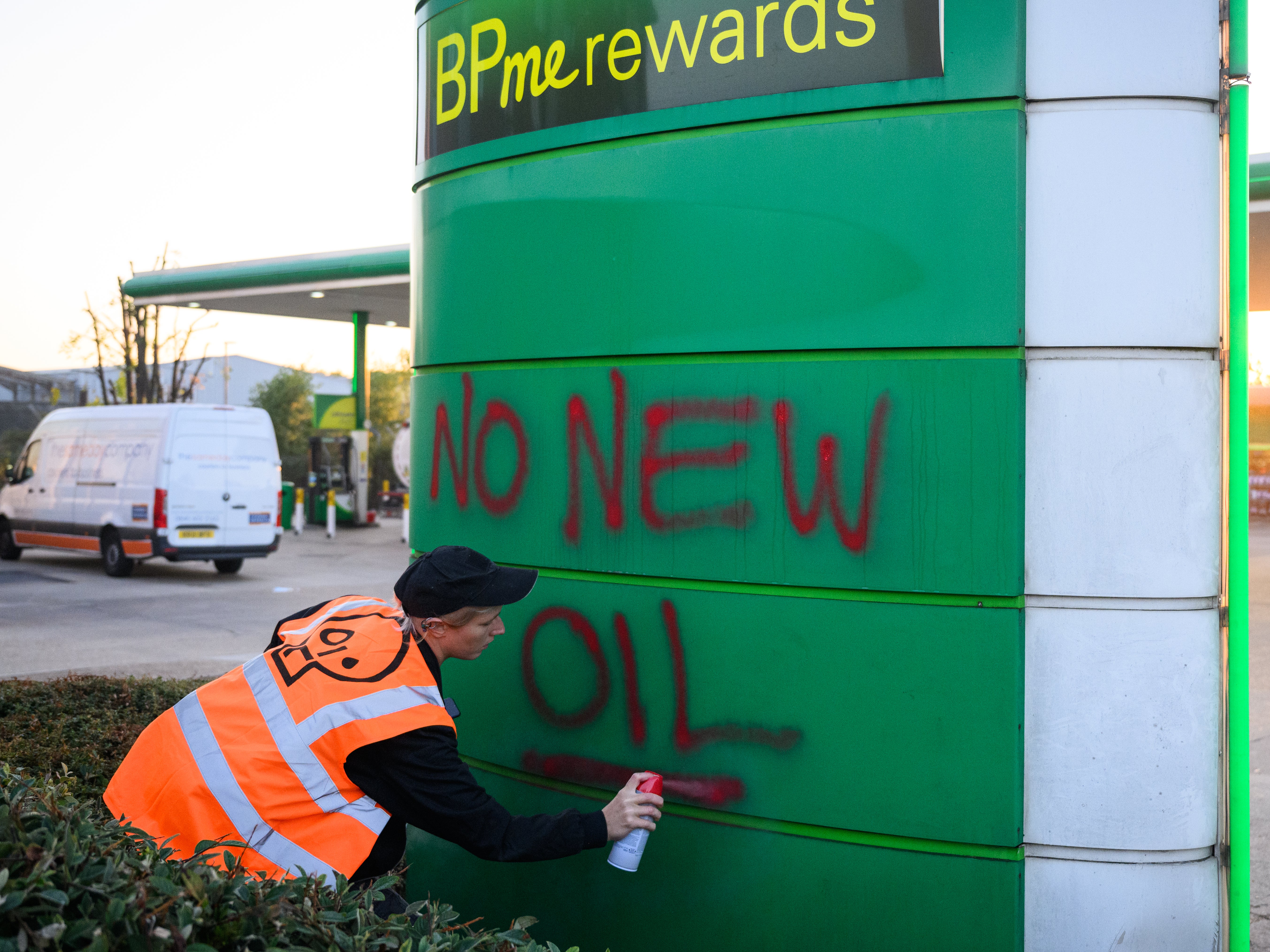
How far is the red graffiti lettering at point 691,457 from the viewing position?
2.65 metres

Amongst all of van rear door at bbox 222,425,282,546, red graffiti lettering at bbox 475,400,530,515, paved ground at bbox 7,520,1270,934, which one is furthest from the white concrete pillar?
van rear door at bbox 222,425,282,546

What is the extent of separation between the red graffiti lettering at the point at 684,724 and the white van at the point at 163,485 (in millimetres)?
13466

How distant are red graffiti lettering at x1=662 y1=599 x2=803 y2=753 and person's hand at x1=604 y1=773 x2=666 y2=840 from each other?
20 cm

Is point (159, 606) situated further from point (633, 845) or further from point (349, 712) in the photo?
point (633, 845)

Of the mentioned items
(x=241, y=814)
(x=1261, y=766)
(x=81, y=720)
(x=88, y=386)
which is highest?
(x=88, y=386)

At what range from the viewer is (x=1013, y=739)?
2459mm

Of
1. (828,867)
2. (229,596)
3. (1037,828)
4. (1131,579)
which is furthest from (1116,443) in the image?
(229,596)

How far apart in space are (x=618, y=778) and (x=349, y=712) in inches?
29.9

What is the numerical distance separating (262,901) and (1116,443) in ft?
6.08

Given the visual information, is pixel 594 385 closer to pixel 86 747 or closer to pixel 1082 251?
pixel 1082 251

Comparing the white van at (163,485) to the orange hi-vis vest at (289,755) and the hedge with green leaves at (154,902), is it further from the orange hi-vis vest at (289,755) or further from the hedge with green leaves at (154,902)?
the hedge with green leaves at (154,902)

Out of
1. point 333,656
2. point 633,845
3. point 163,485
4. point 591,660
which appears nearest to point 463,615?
point 333,656

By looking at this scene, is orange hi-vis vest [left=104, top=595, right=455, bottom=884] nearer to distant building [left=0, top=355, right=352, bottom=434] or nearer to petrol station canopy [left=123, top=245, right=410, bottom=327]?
petrol station canopy [left=123, top=245, right=410, bottom=327]

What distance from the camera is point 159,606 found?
1259 centimetres
